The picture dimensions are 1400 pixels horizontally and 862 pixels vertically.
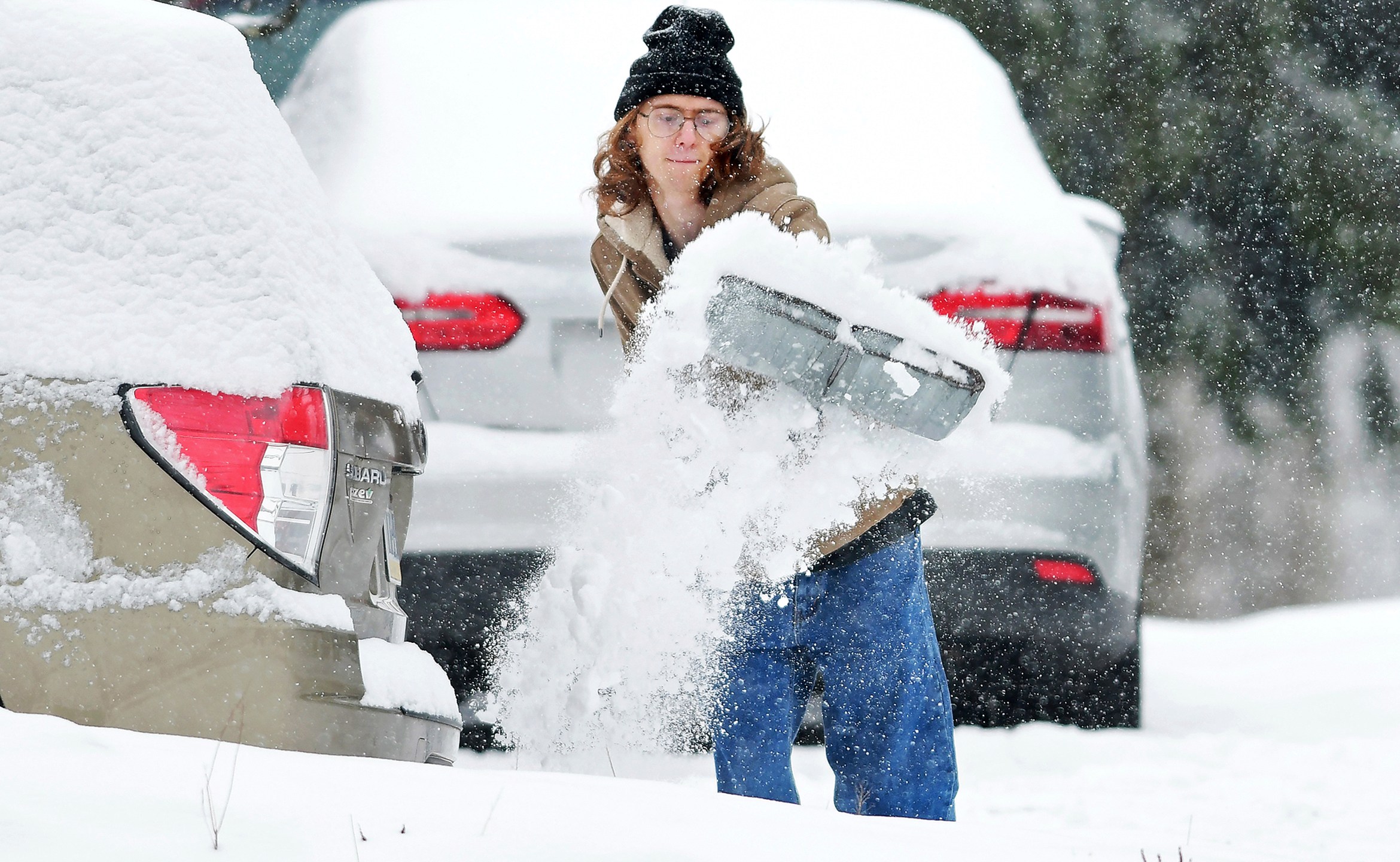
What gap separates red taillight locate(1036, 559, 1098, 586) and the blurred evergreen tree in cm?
705

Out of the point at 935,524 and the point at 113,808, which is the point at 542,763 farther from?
the point at 113,808

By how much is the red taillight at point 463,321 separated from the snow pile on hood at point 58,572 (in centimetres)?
131

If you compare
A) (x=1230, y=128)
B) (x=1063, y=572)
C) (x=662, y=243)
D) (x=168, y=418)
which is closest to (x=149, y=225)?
(x=168, y=418)

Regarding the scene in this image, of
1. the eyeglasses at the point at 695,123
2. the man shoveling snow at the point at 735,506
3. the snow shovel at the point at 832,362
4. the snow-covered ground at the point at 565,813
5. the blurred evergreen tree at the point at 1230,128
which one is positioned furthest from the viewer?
the blurred evergreen tree at the point at 1230,128

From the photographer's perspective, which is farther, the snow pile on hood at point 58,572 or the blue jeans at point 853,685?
the blue jeans at point 853,685

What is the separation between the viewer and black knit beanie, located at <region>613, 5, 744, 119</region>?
2.80 meters

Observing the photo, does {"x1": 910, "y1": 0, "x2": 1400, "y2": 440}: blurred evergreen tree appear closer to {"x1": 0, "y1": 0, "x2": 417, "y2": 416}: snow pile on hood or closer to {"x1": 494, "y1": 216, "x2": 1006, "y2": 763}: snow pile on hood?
{"x1": 494, "y1": 216, "x2": 1006, "y2": 763}: snow pile on hood

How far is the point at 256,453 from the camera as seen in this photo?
212 centimetres

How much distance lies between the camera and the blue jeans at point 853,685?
2.69 m

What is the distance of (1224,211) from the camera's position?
34.0ft

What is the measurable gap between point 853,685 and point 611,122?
1772mm

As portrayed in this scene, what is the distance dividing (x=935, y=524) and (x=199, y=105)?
6.03 ft

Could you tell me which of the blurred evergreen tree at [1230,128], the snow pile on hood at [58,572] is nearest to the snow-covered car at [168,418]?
the snow pile on hood at [58,572]

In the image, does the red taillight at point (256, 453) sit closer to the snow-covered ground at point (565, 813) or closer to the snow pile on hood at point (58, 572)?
the snow pile on hood at point (58, 572)
